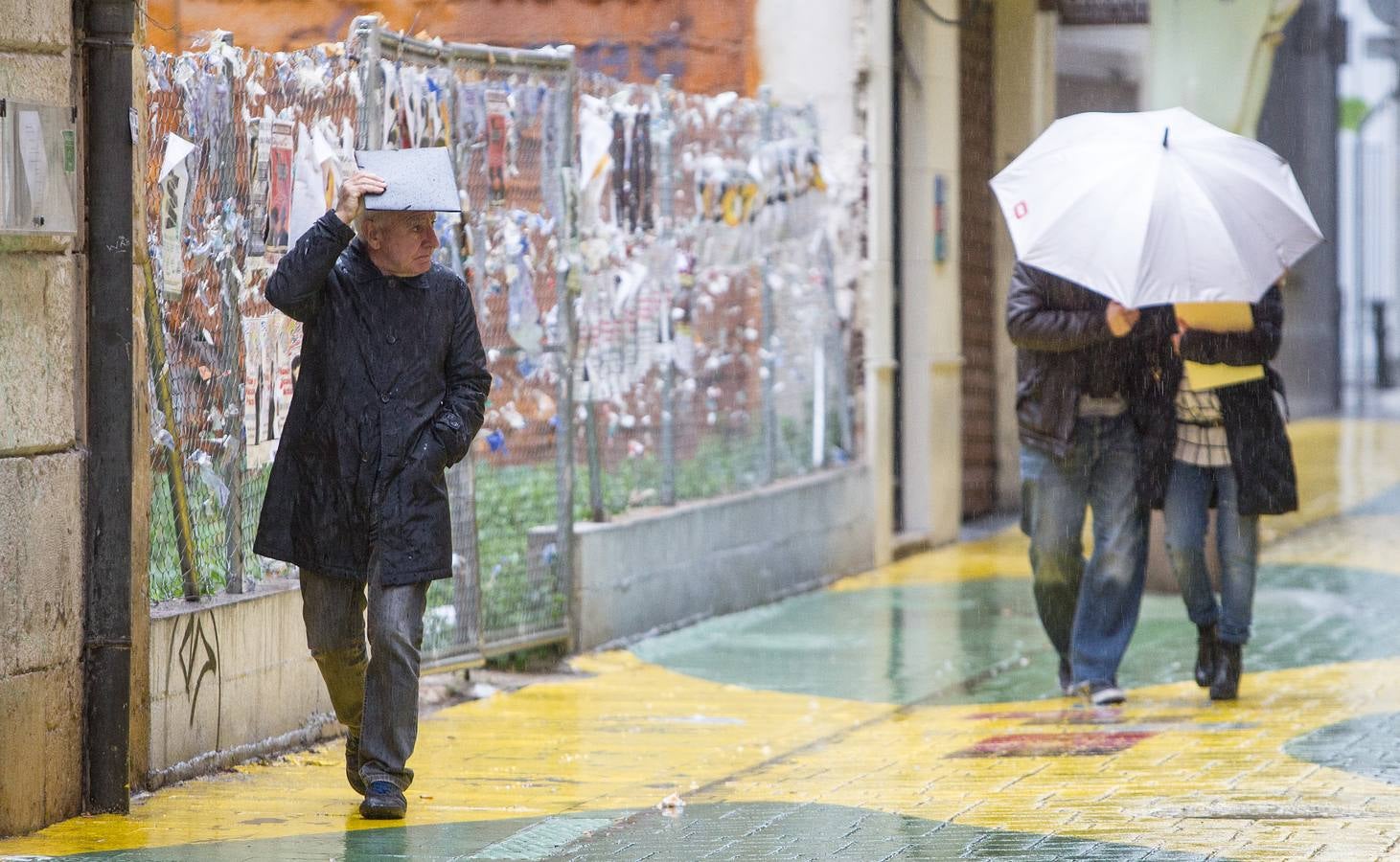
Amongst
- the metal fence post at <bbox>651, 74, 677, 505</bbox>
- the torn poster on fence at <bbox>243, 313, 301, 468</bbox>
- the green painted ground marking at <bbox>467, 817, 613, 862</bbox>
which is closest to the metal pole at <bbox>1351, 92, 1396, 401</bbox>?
the metal fence post at <bbox>651, 74, 677, 505</bbox>

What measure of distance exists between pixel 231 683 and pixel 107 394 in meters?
1.26

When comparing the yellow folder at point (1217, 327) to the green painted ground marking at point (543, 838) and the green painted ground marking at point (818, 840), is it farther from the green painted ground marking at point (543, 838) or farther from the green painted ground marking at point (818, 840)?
the green painted ground marking at point (543, 838)

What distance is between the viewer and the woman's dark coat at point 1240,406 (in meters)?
8.73

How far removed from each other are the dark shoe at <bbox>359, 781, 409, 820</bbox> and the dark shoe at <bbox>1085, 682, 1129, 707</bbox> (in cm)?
317

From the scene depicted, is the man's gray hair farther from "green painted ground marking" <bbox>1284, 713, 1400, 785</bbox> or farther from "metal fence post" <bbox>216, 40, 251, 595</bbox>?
"green painted ground marking" <bbox>1284, 713, 1400, 785</bbox>

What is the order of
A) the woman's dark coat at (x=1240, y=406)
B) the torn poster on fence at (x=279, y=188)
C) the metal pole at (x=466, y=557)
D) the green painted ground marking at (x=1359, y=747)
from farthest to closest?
1. the metal pole at (x=466, y=557)
2. the woman's dark coat at (x=1240, y=406)
3. the torn poster on fence at (x=279, y=188)
4. the green painted ground marking at (x=1359, y=747)

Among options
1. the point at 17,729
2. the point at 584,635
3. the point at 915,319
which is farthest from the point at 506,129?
the point at 915,319

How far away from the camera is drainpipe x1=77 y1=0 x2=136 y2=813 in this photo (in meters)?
6.71

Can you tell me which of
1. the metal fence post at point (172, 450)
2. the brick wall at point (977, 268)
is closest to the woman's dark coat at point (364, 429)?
the metal fence post at point (172, 450)

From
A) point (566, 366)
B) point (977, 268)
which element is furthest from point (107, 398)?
point (977, 268)

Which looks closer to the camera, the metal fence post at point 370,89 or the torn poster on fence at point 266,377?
the torn poster on fence at point 266,377

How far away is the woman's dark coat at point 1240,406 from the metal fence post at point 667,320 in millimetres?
3006

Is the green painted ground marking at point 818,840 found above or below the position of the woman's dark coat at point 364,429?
below

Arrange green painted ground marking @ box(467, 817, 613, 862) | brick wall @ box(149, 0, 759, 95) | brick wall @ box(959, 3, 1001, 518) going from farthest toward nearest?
brick wall @ box(959, 3, 1001, 518) → brick wall @ box(149, 0, 759, 95) → green painted ground marking @ box(467, 817, 613, 862)
